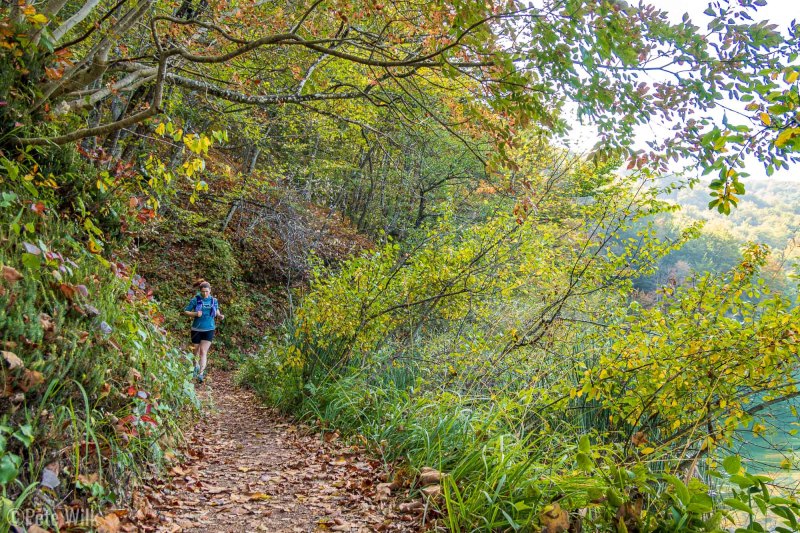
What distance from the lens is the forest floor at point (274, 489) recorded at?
322 centimetres

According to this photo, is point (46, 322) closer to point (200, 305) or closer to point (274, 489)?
point (274, 489)

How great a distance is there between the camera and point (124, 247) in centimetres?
543

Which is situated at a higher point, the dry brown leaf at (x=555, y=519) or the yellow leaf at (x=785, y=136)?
the yellow leaf at (x=785, y=136)

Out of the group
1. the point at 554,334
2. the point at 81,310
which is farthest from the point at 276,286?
the point at 81,310

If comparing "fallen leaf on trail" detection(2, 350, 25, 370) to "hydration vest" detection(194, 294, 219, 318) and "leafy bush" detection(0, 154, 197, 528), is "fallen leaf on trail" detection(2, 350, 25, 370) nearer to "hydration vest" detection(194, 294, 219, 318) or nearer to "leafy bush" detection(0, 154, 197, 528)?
"leafy bush" detection(0, 154, 197, 528)

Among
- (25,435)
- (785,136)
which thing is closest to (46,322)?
(25,435)

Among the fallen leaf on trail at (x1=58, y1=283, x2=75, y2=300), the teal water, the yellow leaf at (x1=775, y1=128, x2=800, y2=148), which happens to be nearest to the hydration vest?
the fallen leaf on trail at (x1=58, y1=283, x2=75, y2=300)

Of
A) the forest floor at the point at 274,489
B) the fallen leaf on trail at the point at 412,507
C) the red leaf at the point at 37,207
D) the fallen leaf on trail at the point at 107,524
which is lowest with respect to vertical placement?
the forest floor at the point at 274,489

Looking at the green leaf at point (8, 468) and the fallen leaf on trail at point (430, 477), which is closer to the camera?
the green leaf at point (8, 468)

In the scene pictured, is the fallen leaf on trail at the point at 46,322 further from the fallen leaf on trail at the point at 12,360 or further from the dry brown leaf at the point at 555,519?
the dry brown leaf at the point at 555,519

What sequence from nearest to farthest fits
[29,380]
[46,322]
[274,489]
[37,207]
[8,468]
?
[8,468]
[29,380]
[46,322]
[37,207]
[274,489]

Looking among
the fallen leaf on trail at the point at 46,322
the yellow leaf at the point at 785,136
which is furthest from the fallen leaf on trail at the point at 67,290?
the yellow leaf at the point at 785,136

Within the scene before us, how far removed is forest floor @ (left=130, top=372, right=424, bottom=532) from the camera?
322 cm

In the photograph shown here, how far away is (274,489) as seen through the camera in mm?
3961
